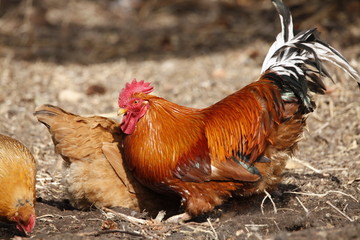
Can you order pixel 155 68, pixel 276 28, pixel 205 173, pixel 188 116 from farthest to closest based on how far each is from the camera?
pixel 276 28 < pixel 155 68 < pixel 188 116 < pixel 205 173

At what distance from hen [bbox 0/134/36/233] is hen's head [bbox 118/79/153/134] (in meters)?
0.97

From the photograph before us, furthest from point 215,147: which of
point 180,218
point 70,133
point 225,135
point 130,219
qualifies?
point 70,133

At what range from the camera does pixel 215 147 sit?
15.2 feet

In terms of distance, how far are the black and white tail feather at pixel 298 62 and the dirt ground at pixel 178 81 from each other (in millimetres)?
1015

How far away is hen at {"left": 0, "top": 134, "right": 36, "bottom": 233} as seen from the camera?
13.1 feet

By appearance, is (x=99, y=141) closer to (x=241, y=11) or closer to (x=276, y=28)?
(x=276, y=28)

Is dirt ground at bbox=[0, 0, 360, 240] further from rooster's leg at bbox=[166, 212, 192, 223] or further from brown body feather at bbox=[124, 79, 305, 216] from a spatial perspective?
brown body feather at bbox=[124, 79, 305, 216]

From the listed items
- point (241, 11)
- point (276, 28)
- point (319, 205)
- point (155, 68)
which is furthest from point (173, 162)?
point (241, 11)

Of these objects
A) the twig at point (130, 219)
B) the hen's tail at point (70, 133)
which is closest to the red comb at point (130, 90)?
the hen's tail at point (70, 133)

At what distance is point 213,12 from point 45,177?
25.0 feet

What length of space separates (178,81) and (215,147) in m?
4.04

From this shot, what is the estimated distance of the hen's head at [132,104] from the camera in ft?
15.2

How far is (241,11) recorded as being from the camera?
11938 mm

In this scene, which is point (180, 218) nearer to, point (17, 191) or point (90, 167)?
point (90, 167)
